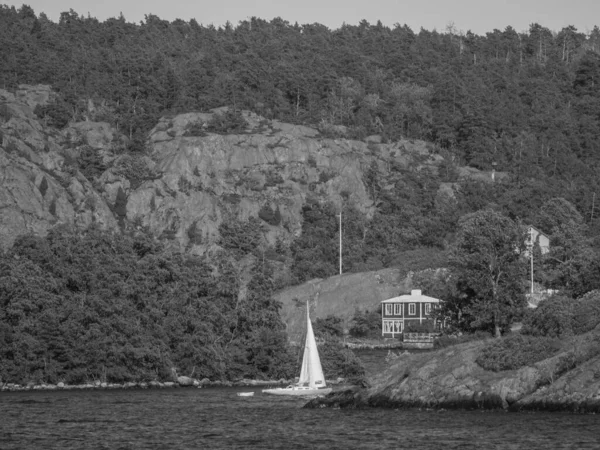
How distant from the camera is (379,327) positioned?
568ft

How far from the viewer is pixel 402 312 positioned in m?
172

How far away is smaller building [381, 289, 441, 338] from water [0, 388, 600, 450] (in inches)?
3159

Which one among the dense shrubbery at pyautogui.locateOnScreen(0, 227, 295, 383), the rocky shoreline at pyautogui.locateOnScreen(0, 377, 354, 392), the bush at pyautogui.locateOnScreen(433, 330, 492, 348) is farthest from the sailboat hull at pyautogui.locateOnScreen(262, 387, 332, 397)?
the dense shrubbery at pyautogui.locateOnScreen(0, 227, 295, 383)

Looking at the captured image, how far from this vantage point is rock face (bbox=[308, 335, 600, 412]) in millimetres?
72938

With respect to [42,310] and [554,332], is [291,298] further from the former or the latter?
[554,332]

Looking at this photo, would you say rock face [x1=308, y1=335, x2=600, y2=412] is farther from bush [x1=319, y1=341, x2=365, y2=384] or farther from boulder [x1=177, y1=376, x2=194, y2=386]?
bush [x1=319, y1=341, x2=365, y2=384]

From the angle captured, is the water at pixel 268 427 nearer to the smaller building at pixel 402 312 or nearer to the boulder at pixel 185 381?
the boulder at pixel 185 381

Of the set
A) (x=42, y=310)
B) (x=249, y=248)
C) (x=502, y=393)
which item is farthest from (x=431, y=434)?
(x=249, y=248)

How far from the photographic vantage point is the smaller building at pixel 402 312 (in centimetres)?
17150

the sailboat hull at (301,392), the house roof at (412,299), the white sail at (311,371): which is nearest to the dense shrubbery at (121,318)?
the white sail at (311,371)

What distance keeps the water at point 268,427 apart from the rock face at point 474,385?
5.35ft

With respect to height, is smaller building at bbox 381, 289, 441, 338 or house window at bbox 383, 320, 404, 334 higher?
smaller building at bbox 381, 289, 441, 338

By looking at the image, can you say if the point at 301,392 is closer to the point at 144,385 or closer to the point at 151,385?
the point at 151,385

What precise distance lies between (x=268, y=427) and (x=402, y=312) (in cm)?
10041
